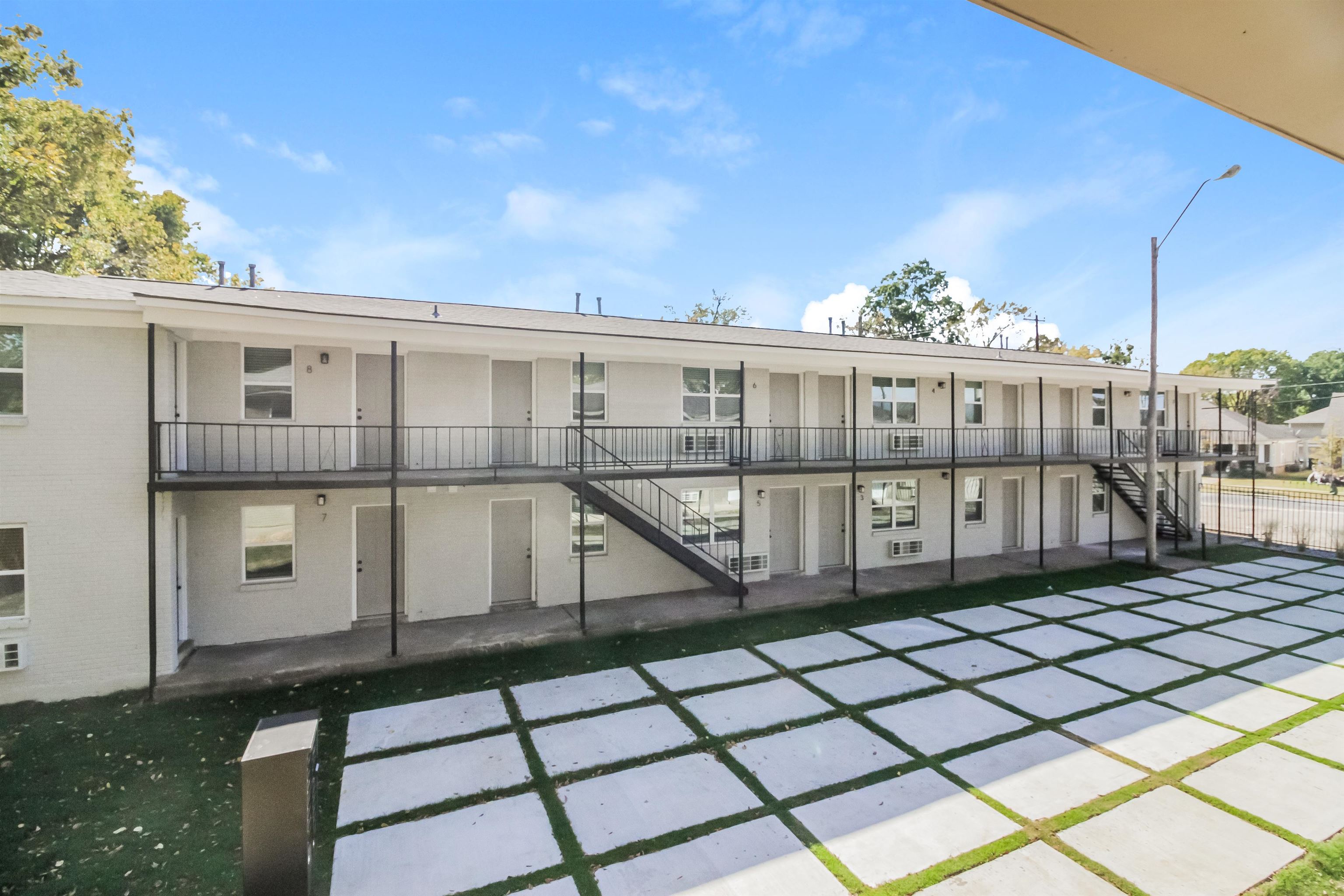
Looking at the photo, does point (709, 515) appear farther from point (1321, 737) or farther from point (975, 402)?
point (1321, 737)

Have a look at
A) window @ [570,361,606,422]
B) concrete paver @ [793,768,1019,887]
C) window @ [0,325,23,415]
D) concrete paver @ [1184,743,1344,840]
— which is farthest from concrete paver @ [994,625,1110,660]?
window @ [0,325,23,415]

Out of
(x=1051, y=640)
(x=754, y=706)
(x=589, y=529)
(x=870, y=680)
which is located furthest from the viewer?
(x=589, y=529)

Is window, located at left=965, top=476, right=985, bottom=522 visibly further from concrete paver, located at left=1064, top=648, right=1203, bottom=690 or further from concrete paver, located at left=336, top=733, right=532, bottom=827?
concrete paver, located at left=336, top=733, right=532, bottom=827

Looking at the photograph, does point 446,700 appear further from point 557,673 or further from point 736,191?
point 736,191

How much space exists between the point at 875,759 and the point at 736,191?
16.3 metres

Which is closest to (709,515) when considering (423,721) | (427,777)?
(423,721)

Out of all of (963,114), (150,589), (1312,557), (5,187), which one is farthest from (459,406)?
(1312,557)

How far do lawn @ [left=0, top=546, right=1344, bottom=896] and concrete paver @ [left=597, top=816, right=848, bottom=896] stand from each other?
2461mm

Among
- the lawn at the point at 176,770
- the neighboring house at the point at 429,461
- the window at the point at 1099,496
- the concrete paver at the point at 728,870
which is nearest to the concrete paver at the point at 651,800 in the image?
the concrete paver at the point at 728,870

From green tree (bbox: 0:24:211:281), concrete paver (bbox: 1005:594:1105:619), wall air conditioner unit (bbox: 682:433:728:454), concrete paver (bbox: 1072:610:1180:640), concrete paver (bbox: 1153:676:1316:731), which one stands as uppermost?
green tree (bbox: 0:24:211:281)

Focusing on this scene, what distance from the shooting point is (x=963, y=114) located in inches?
314

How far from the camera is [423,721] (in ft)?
23.6

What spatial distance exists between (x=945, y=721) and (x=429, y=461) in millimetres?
9106

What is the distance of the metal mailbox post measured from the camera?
2502 millimetres
